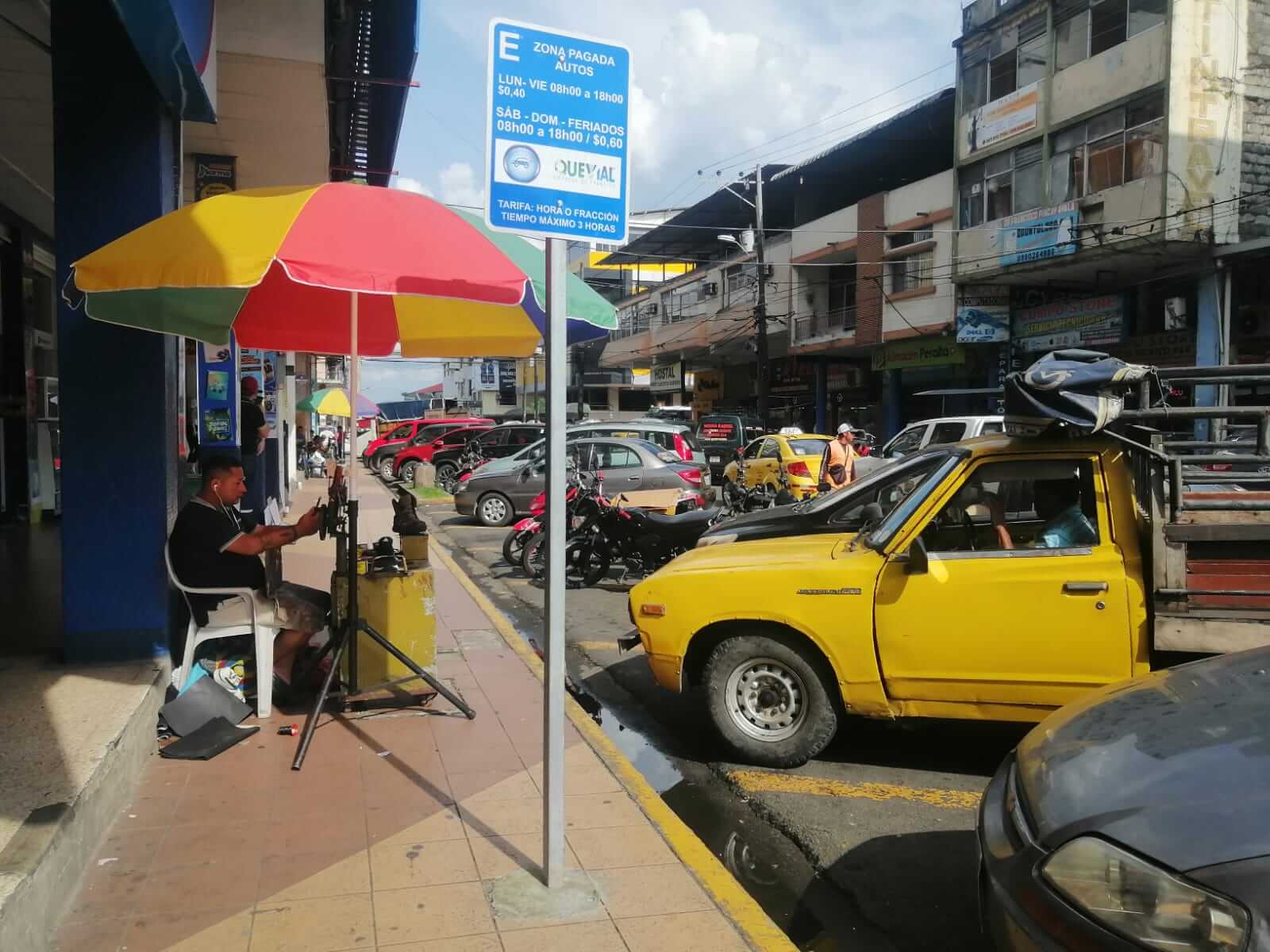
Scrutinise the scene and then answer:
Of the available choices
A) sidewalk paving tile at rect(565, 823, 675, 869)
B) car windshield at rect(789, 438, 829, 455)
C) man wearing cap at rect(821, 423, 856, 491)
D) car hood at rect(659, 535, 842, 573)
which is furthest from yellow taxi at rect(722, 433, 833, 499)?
sidewalk paving tile at rect(565, 823, 675, 869)

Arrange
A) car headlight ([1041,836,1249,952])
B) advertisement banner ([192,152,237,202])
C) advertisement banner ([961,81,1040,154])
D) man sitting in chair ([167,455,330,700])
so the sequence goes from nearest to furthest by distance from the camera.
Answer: car headlight ([1041,836,1249,952]) → man sitting in chair ([167,455,330,700]) → advertisement banner ([192,152,237,202]) → advertisement banner ([961,81,1040,154])

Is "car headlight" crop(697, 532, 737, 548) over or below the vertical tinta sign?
below

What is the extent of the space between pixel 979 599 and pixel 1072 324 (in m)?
22.6

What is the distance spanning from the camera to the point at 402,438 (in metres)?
34.4

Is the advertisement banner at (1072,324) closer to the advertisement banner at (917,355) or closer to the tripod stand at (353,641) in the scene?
the advertisement banner at (917,355)

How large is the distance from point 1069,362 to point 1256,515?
3.68 ft

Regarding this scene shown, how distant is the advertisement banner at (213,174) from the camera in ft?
33.3

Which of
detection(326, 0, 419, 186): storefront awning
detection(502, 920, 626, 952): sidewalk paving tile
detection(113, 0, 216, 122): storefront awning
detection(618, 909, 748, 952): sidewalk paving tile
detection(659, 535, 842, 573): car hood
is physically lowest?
detection(618, 909, 748, 952): sidewalk paving tile

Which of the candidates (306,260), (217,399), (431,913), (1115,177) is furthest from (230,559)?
(1115,177)

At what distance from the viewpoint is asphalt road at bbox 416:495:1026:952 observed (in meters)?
3.80

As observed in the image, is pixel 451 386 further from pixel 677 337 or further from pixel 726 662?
pixel 726 662

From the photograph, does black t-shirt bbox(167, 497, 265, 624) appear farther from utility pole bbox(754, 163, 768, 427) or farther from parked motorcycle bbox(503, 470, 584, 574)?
utility pole bbox(754, 163, 768, 427)

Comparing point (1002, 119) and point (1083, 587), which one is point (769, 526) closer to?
point (1083, 587)

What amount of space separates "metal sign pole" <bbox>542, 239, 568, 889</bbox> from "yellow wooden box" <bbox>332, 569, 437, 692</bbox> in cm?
247
